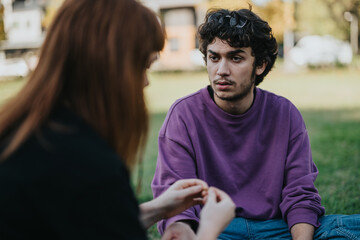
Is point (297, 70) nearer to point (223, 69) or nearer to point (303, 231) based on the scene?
point (223, 69)

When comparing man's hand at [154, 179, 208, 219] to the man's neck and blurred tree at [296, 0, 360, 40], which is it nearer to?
the man's neck

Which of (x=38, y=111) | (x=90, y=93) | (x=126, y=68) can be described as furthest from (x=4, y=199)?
(x=126, y=68)

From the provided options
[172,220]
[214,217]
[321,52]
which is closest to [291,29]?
[321,52]

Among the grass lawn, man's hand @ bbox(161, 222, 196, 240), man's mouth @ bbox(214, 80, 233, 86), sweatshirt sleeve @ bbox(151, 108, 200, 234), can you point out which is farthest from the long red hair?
man's mouth @ bbox(214, 80, 233, 86)

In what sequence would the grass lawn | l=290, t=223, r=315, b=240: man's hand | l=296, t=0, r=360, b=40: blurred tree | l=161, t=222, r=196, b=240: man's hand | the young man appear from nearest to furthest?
l=161, t=222, r=196, b=240: man's hand < l=290, t=223, r=315, b=240: man's hand < the young man < the grass lawn < l=296, t=0, r=360, b=40: blurred tree

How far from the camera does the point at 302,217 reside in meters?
2.77

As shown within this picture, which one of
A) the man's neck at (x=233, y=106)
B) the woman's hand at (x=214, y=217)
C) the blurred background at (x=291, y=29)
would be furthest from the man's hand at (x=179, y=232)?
the blurred background at (x=291, y=29)

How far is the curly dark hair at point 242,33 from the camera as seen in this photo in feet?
11.0

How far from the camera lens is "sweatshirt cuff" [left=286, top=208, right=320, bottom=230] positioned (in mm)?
2758

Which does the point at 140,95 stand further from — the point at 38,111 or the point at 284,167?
the point at 284,167

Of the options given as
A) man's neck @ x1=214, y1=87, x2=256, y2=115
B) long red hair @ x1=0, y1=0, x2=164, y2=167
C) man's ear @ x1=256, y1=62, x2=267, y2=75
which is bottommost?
man's neck @ x1=214, y1=87, x2=256, y2=115

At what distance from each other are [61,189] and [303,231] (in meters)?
1.84

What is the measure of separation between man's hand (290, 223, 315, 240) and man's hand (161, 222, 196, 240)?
0.68m

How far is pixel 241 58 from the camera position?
340cm
